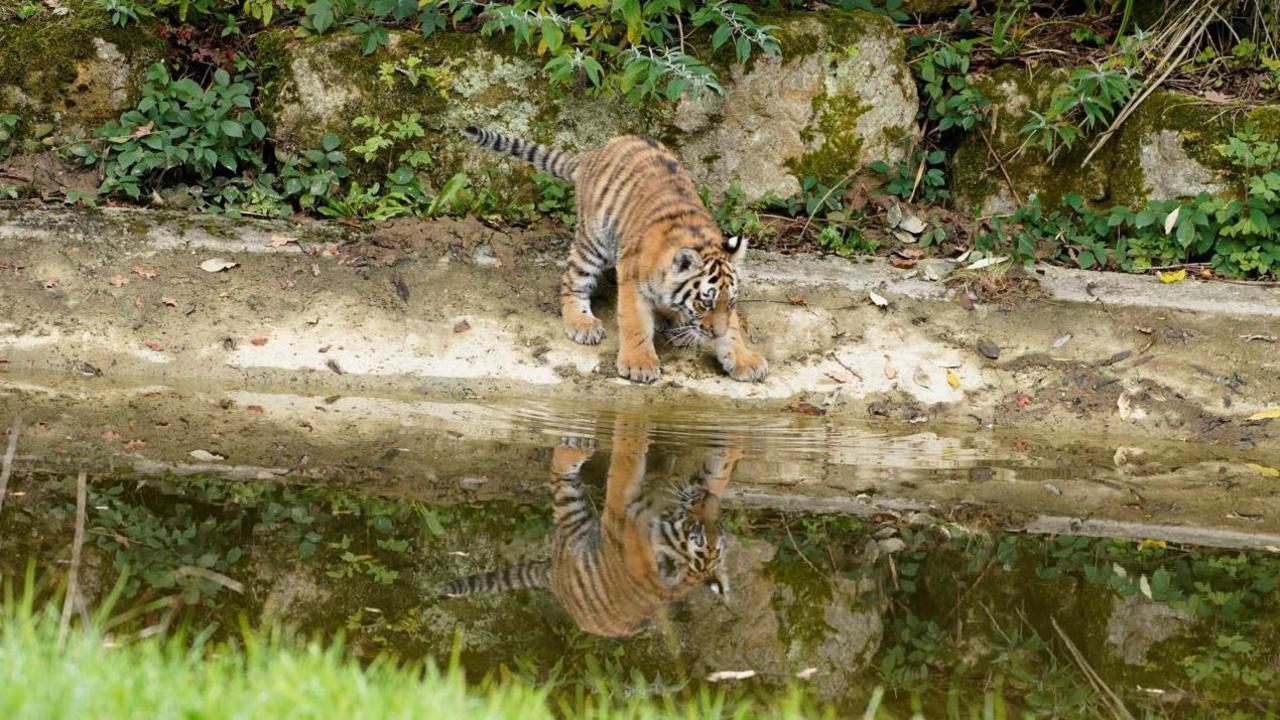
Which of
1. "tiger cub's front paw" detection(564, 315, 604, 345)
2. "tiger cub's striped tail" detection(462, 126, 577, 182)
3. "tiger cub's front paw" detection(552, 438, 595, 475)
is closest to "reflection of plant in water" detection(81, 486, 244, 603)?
"tiger cub's front paw" detection(552, 438, 595, 475)

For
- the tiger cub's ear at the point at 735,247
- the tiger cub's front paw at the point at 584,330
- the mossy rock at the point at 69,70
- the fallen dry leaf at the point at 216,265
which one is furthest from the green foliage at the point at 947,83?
the mossy rock at the point at 69,70

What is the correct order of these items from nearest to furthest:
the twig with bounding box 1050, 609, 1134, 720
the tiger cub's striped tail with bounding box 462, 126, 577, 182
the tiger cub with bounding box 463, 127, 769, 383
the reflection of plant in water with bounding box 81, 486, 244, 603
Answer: the twig with bounding box 1050, 609, 1134, 720, the reflection of plant in water with bounding box 81, 486, 244, 603, the tiger cub with bounding box 463, 127, 769, 383, the tiger cub's striped tail with bounding box 462, 126, 577, 182

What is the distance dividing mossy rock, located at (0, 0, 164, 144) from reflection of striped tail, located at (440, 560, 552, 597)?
509 cm

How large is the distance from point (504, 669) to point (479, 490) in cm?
182

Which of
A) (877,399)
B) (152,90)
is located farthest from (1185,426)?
(152,90)

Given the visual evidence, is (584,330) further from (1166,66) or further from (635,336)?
(1166,66)

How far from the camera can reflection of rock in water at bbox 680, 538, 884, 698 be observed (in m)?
4.18

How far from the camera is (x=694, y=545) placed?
522 centimetres

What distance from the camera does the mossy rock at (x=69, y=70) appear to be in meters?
8.48

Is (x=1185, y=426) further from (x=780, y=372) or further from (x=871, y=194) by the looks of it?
(x=871, y=194)

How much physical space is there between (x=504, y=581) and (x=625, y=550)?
22.1 inches

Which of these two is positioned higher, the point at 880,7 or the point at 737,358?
→ the point at 880,7

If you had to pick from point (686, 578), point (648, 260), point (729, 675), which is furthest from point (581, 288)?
point (729, 675)

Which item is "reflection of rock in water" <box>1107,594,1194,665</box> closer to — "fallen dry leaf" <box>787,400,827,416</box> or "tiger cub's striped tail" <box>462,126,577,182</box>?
"fallen dry leaf" <box>787,400,827,416</box>
